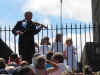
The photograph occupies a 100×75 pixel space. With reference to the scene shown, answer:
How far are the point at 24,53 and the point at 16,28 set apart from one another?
29.6 inches

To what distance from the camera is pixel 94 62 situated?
535 inches

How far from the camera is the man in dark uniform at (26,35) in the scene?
10.9 metres

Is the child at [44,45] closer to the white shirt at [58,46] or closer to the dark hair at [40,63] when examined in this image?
the white shirt at [58,46]

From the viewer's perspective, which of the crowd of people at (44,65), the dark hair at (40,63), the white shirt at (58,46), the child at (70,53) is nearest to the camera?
the dark hair at (40,63)

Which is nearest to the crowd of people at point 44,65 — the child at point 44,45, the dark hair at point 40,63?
the dark hair at point 40,63

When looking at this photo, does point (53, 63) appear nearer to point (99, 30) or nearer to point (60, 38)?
point (60, 38)

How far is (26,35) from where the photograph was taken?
11.0 meters

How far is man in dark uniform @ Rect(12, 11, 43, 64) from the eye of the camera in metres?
10.9

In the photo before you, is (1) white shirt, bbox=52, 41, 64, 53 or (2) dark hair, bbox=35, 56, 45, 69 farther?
(1) white shirt, bbox=52, 41, 64, 53

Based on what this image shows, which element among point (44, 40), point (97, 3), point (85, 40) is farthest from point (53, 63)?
point (97, 3)

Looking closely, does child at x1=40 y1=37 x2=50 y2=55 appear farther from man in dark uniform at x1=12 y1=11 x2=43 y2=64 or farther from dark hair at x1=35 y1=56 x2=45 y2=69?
dark hair at x1=35 y1=56 x2=45 y2=69

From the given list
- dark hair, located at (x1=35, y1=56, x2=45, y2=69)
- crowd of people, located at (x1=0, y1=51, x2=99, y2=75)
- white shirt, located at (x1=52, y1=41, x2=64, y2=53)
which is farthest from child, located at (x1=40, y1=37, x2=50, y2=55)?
dark hair, located at (x1=35, y1=56, x2=45, y2=69)

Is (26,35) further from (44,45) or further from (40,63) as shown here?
(40,63)

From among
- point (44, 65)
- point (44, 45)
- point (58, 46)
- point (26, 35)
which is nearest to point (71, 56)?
point (58, 46)
